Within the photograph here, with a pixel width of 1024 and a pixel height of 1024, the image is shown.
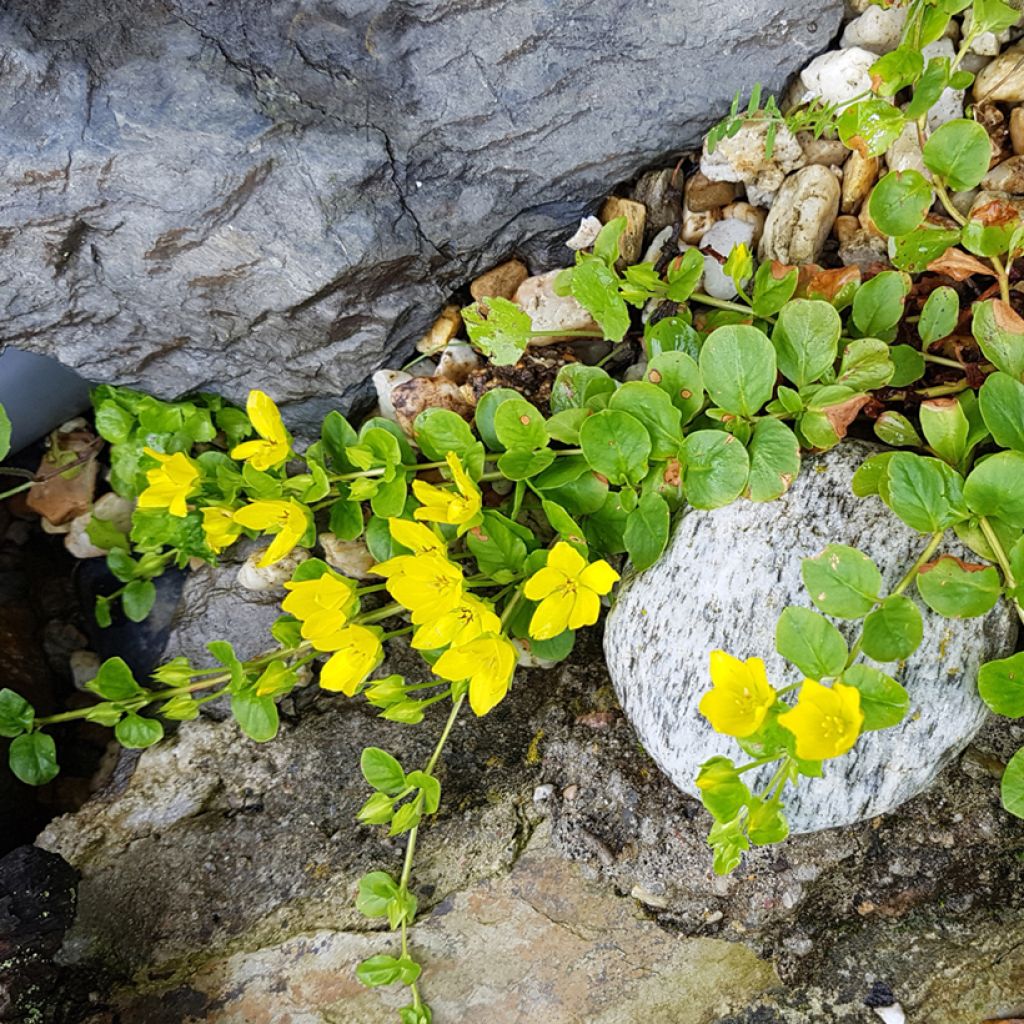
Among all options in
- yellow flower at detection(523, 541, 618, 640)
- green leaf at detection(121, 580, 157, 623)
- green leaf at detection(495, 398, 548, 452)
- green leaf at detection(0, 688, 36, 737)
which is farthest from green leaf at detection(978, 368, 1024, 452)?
green leaf at detection(0, 688, 36, 737)

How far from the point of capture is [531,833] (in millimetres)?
2590

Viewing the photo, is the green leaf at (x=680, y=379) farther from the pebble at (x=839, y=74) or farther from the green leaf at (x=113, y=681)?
the green leaf at (x=113, y=681)

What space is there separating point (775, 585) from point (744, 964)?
94 centimetres

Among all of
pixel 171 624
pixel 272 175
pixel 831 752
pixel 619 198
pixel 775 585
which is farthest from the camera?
pixel 171 624

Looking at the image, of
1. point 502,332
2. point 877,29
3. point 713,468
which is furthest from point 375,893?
point 877,29

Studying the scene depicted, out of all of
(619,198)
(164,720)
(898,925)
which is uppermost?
(619,198)

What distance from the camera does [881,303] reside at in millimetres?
2357

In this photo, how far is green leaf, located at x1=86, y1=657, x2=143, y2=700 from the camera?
2760 mm

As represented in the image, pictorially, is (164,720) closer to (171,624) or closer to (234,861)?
(171,624)

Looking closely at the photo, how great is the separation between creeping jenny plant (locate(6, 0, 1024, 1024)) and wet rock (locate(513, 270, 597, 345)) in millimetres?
144

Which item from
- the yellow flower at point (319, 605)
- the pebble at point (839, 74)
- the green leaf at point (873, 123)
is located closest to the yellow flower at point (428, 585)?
the yellow flower at point (319, 605)

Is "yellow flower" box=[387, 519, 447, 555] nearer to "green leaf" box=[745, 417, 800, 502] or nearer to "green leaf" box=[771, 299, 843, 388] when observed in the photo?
"green leaf" box=[745, 417, 800, 502]

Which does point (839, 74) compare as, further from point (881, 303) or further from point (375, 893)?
point (375, 893)

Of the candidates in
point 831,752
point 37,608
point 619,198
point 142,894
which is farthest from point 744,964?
point 37,608
